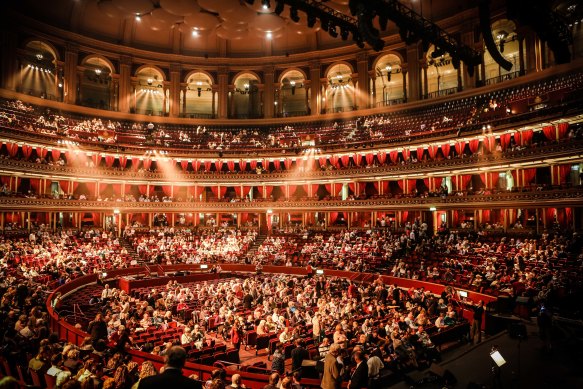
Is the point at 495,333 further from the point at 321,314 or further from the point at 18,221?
the point at 18,221

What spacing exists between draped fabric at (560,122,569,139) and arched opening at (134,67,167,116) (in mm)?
35166

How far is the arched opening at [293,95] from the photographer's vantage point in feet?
142

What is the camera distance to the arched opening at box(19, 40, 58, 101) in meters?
35.3

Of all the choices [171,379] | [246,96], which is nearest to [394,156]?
[246,96]

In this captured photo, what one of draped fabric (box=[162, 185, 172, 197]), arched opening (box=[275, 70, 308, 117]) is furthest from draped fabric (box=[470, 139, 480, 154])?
draped fabric (box=[162, 185, 172, 197])

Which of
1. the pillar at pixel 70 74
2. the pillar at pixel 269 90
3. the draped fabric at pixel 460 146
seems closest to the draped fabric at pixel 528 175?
the draped fabric at pixel 460 146

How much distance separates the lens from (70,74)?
36.3 m

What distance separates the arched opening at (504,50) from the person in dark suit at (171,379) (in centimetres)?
3380

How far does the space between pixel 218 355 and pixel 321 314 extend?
4293 millimetres

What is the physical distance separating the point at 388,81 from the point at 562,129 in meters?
19.9

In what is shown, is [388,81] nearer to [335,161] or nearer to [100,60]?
[335,161]

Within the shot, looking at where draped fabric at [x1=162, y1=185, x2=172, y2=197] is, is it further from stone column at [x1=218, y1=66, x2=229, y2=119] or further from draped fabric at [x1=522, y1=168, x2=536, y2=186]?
draped fabric at [x1=522, y1=168, x2=536, y2=186]

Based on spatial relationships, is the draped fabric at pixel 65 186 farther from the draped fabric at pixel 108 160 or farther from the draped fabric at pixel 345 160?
the draped fabric at pixel 345 160

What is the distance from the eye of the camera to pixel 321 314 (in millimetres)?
13711
